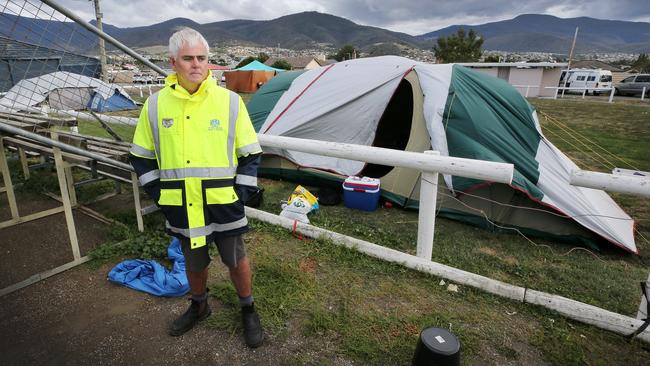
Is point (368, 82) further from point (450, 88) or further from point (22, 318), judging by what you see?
point (22, 318)

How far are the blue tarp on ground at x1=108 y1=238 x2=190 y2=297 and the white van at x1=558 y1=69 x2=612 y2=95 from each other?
26565 millimetres

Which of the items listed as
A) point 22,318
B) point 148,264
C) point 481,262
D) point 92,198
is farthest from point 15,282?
point 481,262

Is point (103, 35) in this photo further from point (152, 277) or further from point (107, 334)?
point (107, 334)

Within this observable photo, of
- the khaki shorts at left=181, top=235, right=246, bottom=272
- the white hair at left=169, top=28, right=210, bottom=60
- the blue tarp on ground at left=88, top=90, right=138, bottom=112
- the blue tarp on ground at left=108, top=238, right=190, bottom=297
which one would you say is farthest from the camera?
the blue tarp on ground at left=88, top=90, right=138, bottom=112

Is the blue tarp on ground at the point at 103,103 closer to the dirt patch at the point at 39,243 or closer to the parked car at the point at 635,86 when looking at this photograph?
the dirt patch at the point at 39,243

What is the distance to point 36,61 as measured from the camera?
3180mm

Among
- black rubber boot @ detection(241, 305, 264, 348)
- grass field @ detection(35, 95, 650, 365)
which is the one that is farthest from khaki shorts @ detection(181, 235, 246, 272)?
grass field @ detection(35, 95, 650, 365)

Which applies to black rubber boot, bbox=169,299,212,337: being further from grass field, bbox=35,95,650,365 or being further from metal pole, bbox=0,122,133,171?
metal pole, bbox=0,122,133,171

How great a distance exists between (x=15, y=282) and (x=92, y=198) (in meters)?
1.77

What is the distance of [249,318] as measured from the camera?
212 centimetres

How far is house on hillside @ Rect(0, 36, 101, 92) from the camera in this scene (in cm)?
302

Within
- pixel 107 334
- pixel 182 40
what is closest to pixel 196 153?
pixel 182 40

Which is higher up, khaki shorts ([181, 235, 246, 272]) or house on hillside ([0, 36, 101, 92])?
house on hillside ([0, 36, 101, 92])

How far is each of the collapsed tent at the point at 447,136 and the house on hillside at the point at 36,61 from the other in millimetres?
2318
